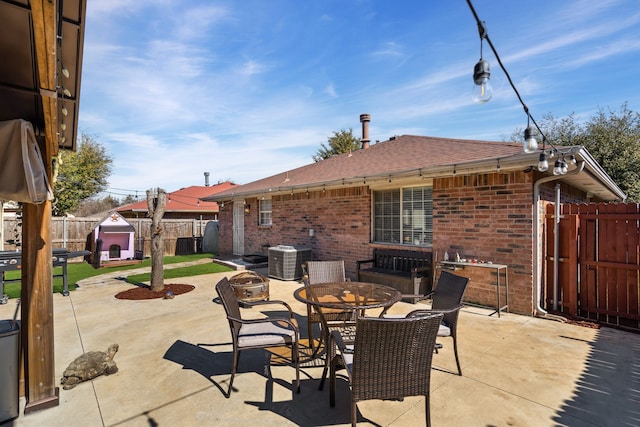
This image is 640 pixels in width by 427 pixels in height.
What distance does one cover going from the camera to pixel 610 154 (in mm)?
17703

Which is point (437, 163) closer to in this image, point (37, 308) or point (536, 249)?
point (536, 249)

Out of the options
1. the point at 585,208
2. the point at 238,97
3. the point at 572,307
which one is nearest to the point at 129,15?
the point at 238,97

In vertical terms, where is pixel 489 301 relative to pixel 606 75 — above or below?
below

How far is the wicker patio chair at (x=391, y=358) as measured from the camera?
2.33 meters

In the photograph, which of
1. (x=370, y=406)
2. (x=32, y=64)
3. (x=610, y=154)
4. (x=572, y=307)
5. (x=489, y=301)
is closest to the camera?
(x=32, y=64)

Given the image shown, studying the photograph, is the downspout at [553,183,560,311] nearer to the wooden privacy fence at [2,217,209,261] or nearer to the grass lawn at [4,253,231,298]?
the grass lawn at [4,253,231,298]

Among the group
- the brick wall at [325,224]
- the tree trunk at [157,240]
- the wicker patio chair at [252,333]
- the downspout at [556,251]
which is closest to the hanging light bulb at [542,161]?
the downspout at [556,251]

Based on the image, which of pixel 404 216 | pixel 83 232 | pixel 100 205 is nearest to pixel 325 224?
pixel 404 216

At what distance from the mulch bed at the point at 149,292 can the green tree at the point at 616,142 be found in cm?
2121

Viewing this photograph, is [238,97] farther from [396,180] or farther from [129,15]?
[396,180]

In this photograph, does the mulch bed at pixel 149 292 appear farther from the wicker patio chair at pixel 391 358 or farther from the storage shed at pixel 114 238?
the wicker patio chair at pixel 391 358

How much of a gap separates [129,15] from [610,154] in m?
23.2

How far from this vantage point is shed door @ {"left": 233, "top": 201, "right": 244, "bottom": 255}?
1420 cm

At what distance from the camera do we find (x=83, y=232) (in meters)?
14.0
